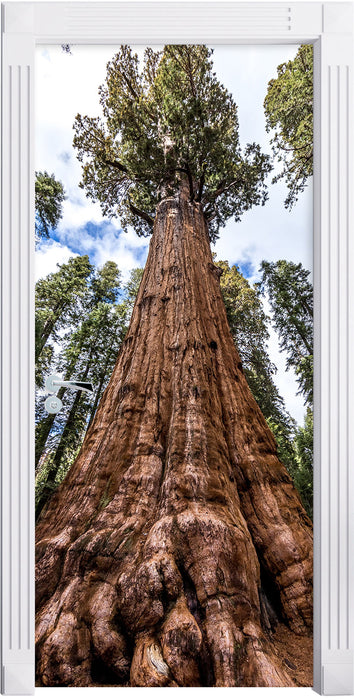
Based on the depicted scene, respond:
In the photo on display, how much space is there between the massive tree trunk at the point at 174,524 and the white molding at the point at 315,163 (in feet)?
1.08

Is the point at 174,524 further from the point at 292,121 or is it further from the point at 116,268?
the point at 292,121

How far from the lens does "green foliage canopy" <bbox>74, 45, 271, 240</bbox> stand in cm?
221

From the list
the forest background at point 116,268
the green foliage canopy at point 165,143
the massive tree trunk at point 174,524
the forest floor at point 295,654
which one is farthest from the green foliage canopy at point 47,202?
the forest floor at point 295,654

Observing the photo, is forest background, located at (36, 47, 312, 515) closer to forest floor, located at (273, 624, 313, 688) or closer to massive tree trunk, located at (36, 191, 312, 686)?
massive tree trunk, located at (36, 191, 312, 686)

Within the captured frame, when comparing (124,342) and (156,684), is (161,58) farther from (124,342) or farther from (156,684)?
(156,684)

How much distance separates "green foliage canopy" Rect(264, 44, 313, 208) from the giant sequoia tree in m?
0.14

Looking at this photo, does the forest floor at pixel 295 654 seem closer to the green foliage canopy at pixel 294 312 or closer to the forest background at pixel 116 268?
the forest background at pixel 116 268

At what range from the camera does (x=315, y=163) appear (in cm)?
200

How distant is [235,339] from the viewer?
2418 millimetres

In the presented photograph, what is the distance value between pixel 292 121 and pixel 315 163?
0.37 meters

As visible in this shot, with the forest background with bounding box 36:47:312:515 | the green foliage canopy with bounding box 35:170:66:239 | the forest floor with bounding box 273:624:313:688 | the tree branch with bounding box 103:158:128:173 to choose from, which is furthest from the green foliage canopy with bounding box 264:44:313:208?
the forest floor with bounding box 273:624:313:688

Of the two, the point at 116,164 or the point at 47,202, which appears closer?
the point at 47,202

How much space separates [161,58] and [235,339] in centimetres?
164
